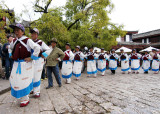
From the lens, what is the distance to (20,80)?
9.36 ft

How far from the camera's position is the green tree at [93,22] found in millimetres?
10606

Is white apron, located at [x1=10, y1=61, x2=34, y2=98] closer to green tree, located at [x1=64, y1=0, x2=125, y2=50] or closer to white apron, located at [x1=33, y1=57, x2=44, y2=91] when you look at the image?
white apron, located at [x1=33, y1=57, x2=44, y2=91]

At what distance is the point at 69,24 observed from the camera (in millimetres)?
12336

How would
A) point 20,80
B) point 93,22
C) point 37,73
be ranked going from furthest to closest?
point 93,22
point 37,73
point 20,80

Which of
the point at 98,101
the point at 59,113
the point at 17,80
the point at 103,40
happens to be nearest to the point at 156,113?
the point at 98,101

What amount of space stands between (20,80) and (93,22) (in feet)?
33.8

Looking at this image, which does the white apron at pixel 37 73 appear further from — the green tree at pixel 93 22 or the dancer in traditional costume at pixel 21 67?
the green tree at pixel 93 22

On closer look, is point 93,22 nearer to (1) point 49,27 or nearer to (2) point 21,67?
(1) point 49,27

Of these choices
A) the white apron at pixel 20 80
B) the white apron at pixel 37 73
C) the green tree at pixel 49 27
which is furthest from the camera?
the green tree at pixel 49 27

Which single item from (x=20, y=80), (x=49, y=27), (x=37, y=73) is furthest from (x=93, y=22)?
(x=20, y=80)

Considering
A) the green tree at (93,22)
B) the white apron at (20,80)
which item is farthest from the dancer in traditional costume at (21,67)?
the green tree at (93,22)

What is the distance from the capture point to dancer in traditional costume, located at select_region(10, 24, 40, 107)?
284cm

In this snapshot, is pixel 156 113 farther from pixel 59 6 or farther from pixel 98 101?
pixel 59 6

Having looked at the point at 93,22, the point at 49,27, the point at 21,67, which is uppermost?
the point at 93,22
